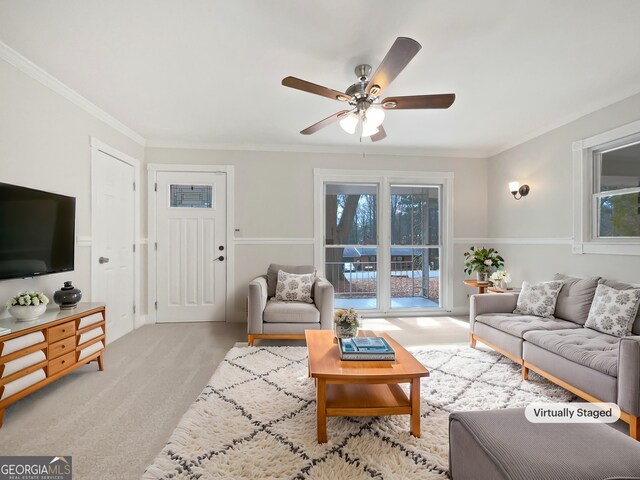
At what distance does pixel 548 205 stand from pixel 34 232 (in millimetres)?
5036

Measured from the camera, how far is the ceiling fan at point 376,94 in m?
1.69

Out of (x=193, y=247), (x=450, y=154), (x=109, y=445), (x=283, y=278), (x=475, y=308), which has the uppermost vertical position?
(x=450, y=154)

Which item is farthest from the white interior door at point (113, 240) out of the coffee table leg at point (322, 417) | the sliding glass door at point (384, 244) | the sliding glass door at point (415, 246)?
the sliding glass door at point (415, 246)

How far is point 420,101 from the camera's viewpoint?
2.12 m

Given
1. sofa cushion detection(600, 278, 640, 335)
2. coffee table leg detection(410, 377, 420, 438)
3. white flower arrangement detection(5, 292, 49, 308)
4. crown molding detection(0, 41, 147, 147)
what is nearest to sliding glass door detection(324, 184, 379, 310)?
sofa cushion detection(600, 278, 640, 335)

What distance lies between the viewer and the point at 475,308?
319 centimetres

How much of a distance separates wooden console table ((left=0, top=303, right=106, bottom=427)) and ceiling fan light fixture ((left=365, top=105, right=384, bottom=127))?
270 cm

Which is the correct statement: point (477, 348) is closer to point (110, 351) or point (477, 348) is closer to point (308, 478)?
point (308, 478)

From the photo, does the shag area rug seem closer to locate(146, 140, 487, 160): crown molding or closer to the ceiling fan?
the ceiling fan

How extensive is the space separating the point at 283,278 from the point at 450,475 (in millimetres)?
2637

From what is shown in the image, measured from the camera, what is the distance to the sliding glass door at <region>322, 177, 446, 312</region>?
466 centimetres

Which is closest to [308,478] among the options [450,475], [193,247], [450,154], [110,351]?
[450,475]

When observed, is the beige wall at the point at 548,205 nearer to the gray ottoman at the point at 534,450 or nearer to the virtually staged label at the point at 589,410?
the virtually staged label at the point at 589,410

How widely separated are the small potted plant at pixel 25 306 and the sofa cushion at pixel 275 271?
7.28 feet
